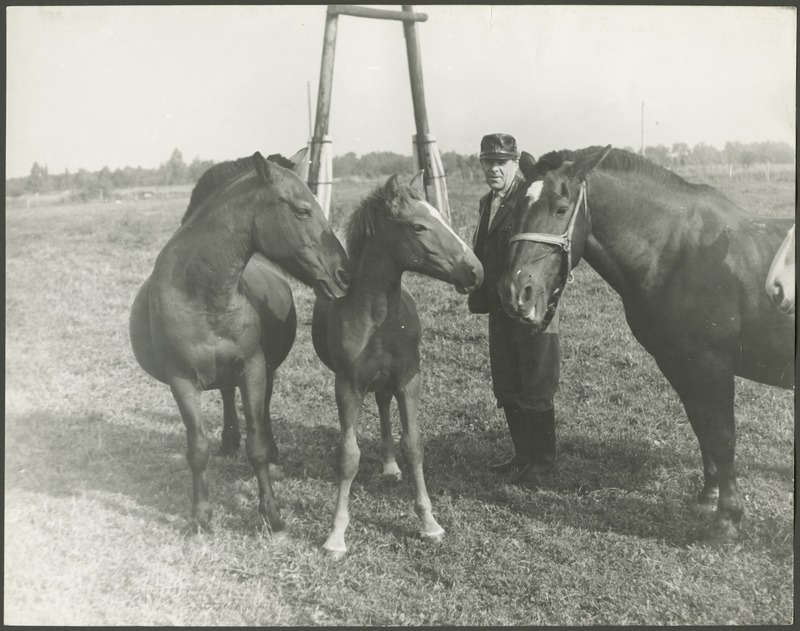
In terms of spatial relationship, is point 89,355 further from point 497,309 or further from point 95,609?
point 497,309

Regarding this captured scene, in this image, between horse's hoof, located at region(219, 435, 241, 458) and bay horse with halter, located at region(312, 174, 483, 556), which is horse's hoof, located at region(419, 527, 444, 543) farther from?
horse's hoof, located at region(219, 435, 241, 458)

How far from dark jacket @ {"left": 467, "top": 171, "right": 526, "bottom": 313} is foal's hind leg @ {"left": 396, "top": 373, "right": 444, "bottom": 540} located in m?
1.18

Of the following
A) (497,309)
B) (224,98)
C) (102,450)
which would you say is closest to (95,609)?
(102,450)

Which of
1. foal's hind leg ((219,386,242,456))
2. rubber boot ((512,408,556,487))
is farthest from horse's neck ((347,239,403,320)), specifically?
foal's hind leg ((219,386,242,456))

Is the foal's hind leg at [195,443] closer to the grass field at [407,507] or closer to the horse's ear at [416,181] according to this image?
the grass field at [407,507]

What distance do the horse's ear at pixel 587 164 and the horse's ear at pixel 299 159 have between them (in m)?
1.85

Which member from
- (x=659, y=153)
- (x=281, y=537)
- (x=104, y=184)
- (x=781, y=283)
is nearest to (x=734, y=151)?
(x=659, y=153)

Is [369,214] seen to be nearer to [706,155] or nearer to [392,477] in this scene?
[392,477]

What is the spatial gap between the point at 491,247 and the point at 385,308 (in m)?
1.38

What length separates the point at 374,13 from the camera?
5.87m

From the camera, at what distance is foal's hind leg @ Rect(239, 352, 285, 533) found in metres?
4.54

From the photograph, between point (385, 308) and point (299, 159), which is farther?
point (299, 159)

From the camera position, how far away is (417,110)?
7.33 m

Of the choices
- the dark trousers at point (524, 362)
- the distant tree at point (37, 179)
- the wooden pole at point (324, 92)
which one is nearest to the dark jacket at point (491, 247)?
the dark trousers at point (524, 362)
